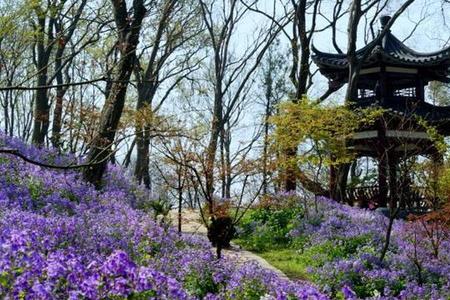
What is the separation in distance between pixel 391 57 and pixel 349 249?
1173 cm

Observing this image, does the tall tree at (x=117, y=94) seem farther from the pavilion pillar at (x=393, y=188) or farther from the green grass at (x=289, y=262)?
the pavilion pillar at (x=393, y=188)

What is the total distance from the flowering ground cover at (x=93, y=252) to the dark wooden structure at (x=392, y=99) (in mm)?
10591

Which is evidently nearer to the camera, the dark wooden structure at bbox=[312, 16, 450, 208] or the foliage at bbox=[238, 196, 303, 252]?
the foliage at bbox=[238, 196, 303, 252]

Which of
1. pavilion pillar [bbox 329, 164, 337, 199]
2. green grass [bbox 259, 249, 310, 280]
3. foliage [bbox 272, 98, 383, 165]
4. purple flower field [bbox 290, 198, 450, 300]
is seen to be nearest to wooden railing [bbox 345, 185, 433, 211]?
pavilion pillar [bbox 329, 164, 337, 199]

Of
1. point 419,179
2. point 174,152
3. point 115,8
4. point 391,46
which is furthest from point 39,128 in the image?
point 391,46

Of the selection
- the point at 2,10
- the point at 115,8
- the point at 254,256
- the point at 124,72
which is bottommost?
the point at 254,256

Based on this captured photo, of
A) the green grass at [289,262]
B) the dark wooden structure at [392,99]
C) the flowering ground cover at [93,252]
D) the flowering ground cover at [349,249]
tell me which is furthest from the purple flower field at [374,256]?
the dark wooden structure at [392,99]

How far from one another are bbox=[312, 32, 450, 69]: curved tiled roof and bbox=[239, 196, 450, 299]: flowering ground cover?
701 centimetres

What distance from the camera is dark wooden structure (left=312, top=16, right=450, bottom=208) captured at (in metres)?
21.2

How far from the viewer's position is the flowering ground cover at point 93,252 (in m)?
3.20

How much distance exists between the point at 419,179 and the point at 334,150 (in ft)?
9.08

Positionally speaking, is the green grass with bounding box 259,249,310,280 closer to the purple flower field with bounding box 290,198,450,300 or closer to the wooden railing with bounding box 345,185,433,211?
the purple flower field with bounding box 290,198,450,300

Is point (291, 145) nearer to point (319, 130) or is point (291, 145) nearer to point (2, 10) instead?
point (319, 130)

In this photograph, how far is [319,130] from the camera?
56.6 ft
